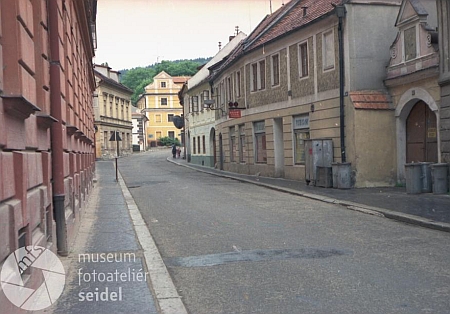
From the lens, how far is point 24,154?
4.68 metres

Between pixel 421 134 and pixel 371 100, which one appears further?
pixel 371 100

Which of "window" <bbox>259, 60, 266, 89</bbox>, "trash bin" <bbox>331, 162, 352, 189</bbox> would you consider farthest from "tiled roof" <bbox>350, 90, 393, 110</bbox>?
"window" <bbox>259, 60, 266, 89</bbox>

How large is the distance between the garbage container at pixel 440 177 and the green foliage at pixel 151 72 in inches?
3797

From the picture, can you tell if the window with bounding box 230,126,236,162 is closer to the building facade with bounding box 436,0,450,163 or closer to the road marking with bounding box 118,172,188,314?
the building facade with bounding box 436,0,450,163

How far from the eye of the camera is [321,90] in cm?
2038

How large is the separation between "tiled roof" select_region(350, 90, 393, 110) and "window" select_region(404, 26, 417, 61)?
5.56 ft

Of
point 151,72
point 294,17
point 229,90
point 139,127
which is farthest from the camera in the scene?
point 151,72

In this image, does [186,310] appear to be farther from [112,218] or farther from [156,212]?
[156,212]

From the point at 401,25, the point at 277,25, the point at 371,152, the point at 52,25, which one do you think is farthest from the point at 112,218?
the point at 277,25

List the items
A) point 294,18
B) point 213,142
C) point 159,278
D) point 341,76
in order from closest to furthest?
point 159,278 → point 341,76 → point 294,18 → point 213,142

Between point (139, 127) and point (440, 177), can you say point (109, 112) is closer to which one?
point (139, 127)

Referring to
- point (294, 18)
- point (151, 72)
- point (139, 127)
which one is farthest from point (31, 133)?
point (151, 72)

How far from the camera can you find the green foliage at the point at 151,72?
111 m

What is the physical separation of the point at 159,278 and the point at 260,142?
69.3ft
